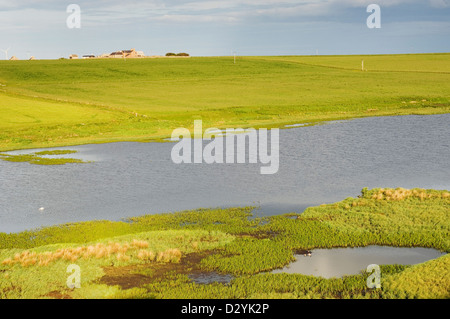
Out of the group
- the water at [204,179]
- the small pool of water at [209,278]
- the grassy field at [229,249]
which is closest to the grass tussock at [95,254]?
the grassy field at [229,249]

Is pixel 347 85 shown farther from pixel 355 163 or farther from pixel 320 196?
pixel 320 196

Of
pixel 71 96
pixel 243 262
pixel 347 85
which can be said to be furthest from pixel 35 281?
pixel 347 85

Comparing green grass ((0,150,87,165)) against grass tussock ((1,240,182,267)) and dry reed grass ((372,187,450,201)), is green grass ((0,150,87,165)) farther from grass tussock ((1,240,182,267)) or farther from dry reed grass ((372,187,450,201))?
dry reed grass ((372,187,450,201))

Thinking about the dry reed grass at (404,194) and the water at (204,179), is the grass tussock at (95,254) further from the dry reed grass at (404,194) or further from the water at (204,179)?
the dry reed grass at (404,194)

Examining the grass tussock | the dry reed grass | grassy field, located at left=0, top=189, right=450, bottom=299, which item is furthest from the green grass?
the dry reed grass

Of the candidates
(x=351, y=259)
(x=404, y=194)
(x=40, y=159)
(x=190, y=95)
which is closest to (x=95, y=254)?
(x=351, y=259)

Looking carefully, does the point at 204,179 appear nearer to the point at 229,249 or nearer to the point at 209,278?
the point at 229,249
